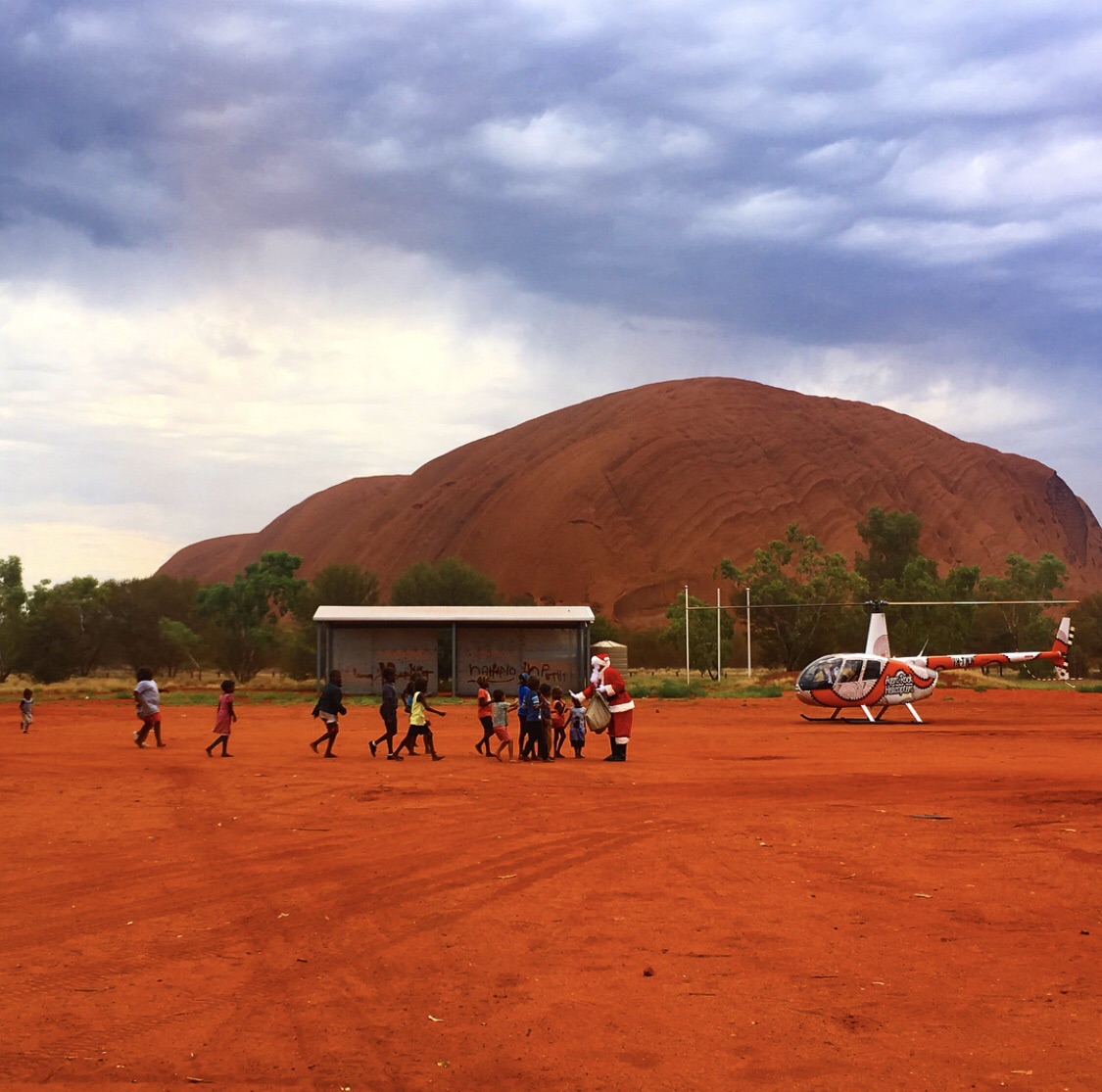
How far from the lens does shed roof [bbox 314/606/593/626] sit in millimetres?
44906

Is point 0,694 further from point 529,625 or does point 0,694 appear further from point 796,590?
point 796,590

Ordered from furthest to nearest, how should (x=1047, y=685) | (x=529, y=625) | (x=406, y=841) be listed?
(x=1047, y=685) → (x=529, y=625) → (x=406, y=841)

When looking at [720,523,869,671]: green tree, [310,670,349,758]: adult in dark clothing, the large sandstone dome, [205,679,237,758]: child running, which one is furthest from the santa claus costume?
the large sandstone dome

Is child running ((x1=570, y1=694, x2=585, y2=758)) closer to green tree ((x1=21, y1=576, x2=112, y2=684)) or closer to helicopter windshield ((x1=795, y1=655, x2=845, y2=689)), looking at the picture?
helicopter windshield ((x1=795, y1=655, x2=845, y2=689))

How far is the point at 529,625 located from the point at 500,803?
31587mm

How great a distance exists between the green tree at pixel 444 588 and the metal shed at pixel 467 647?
37.9m

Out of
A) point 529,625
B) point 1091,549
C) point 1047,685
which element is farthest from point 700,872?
point 1091,549

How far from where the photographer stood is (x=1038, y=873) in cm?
1010

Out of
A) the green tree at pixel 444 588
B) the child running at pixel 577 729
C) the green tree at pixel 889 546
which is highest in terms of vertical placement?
the green tree at pixel 889 546

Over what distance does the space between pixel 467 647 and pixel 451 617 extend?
1.51m

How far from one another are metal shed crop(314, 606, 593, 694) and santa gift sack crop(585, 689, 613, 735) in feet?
81.6

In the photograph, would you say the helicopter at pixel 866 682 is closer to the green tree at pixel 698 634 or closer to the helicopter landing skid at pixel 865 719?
the helicopter landing skid at pixel 865 719

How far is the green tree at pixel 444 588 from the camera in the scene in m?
84.8

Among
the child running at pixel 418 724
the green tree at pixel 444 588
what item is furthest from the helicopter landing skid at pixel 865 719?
the green tree at pixel 444 588
